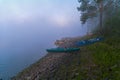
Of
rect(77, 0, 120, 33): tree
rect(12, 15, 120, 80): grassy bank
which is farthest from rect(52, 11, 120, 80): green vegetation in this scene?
rect(77, 0, 120, 33): tree

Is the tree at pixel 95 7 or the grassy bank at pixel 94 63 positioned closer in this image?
the grassy bank at pixel 94 63

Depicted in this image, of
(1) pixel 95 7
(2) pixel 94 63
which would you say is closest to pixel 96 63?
(2) pixel 94 63

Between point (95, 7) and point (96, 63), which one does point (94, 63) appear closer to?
point (96, 63)

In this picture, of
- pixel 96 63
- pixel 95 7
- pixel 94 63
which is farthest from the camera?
pixel 95 7

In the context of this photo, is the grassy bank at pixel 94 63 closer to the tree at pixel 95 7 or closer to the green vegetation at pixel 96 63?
the green vegetation at pixel 96 63

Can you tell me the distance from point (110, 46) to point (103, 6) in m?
15.9

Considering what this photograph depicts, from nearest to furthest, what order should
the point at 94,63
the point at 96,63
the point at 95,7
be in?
the point at 96,63 < the point at 94,63 < the point at 95,7

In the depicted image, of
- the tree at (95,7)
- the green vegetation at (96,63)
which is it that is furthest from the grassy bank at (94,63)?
the tree at (95,7)

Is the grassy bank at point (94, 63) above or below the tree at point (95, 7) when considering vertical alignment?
below

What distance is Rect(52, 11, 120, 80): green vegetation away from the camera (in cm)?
3081

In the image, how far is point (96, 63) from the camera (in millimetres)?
34156

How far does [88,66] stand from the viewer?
33.8 metres

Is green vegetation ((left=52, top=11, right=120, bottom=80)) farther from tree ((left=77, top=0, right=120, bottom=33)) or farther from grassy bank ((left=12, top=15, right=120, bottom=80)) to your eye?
tree ((left=77, top=0, right=120, bottom=33))

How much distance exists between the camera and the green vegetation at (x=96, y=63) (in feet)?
101
